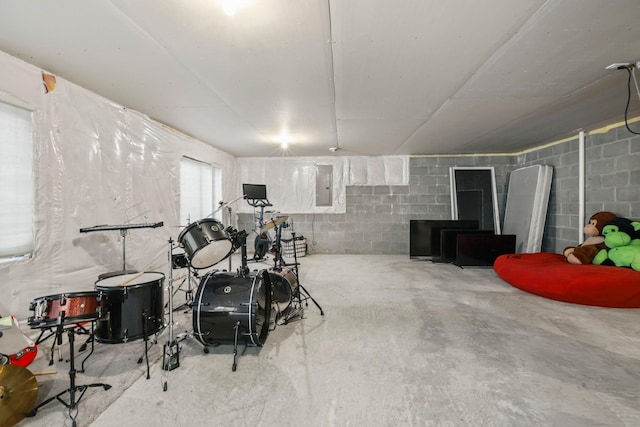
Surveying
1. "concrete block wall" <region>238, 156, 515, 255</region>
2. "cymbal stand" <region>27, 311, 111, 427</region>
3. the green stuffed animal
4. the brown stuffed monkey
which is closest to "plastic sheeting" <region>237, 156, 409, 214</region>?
"concrete block wall" <region>238, 156, 515, 255</region>

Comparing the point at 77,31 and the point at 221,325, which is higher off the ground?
the point at 77,31

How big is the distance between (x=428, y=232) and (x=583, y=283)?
2.63 meters

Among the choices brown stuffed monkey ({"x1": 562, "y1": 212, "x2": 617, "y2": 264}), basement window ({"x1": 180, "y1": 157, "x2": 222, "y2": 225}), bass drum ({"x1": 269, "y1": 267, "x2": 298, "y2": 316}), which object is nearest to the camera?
bass drum ({"x1": 269, "y1": 267, "x2": 298, "y2": 316})

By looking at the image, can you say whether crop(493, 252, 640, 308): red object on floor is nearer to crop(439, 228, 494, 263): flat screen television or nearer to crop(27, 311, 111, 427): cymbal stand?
crop(439, 228, 494, 263): flat screen television

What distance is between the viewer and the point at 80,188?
2459mm

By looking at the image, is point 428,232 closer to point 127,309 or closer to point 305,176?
point 305,176

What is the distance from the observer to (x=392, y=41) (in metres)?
1.85

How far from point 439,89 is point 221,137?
128 inches

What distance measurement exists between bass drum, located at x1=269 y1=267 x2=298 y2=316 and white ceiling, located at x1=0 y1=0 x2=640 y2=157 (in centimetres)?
179

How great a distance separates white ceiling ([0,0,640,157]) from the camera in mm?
1565

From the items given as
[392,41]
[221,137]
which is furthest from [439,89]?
[221,137]

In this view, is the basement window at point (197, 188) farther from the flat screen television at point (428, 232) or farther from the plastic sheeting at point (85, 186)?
the flat screen television at point (428, 232)

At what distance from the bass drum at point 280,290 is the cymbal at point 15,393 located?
1532 millimetres

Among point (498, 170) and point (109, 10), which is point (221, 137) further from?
point (498, 170)
